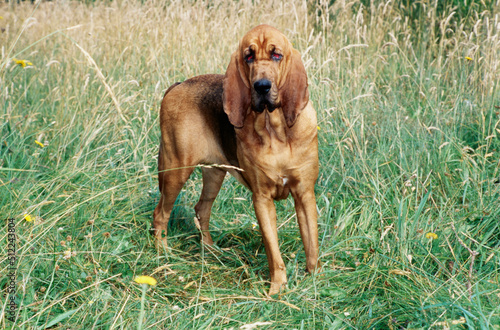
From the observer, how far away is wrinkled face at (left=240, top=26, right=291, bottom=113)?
316 centimetres

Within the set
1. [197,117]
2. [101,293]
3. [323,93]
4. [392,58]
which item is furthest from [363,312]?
[392,58]

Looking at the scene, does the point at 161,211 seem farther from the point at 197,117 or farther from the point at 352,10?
the point at 352,10

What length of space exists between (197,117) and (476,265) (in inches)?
83.9

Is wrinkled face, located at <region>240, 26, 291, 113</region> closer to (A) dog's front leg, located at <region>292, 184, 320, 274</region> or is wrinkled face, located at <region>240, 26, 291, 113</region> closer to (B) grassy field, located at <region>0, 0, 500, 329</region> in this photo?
(A) dog's front leg, located at <region>292, 184, 320, 274</region>

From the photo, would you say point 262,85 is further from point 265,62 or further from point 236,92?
point 236,92

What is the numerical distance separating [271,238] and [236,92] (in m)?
0.96

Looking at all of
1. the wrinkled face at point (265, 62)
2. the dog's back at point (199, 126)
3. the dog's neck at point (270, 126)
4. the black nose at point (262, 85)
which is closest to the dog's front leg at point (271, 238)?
the dog's neck at point (270, 126)

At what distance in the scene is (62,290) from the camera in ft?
9.57

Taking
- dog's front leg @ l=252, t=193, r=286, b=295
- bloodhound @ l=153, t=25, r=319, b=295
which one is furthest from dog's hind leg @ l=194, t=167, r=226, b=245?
dog's front leg @ l=252, t=193, r=286, b=295

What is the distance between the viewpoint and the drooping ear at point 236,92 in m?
3.44

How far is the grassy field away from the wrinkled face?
82 centimetres

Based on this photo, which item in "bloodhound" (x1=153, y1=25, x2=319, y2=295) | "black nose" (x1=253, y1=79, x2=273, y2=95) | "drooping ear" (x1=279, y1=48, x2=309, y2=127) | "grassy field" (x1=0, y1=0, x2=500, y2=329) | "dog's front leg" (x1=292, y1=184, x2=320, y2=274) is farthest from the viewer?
"dog's front leg" (x1=292, y1=184, x2=320, y2=274)

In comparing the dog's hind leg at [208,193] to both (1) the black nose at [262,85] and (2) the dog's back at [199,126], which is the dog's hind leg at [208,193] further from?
(1) the black nose at [262,85]

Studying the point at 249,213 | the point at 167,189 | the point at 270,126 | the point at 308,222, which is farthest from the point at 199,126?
the point at 308,222
